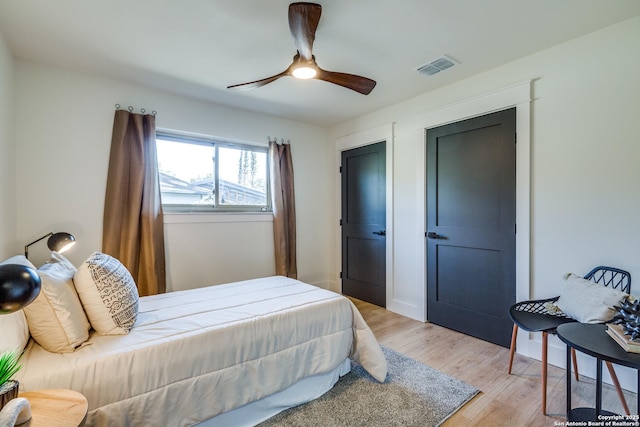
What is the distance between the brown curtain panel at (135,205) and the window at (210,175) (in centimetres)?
23

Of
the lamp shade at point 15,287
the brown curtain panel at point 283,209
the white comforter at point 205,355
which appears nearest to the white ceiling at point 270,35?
the brown curtain panel at point 283,209

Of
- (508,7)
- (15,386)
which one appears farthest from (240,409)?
(508,7)

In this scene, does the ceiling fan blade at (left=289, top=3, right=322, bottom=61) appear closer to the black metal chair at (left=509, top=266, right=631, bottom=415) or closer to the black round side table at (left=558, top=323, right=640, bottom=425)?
the black round side table at (left=558, top=323, right=640, bottom=425)

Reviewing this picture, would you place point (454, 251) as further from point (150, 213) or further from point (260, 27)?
point (150, 213)

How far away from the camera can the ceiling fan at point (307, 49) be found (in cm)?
162

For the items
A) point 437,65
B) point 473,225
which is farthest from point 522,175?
point 437,65

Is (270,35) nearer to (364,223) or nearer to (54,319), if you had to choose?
(54,319)

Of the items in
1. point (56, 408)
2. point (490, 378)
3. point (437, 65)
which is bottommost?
point (490, 378)

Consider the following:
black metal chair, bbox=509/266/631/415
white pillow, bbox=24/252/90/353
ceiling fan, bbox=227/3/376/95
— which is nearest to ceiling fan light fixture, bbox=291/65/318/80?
ceiling fan, bbox=227/3/376/95

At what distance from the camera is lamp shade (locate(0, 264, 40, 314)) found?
77 centimetres

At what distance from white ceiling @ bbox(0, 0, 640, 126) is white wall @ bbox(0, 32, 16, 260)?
225 mm

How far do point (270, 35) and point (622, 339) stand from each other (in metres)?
2.67

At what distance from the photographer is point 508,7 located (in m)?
1.82

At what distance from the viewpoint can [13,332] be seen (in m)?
1.21
